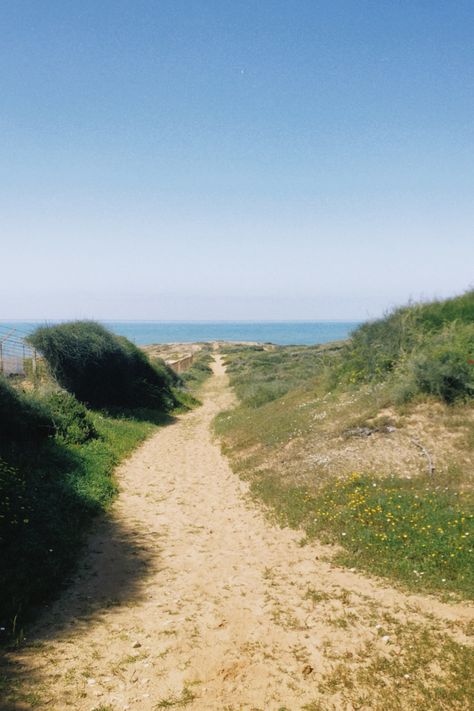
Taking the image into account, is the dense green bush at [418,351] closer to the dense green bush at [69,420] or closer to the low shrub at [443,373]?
the low shrub at [443,373]

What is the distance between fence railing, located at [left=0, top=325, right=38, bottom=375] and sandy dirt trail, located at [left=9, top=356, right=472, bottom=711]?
37.8ft

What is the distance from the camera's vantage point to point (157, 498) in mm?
11516

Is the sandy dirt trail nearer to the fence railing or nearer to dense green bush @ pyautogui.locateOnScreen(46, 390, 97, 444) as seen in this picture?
dense green bush @ pyautogui.locateOnScreen(46, 390, 97, 444)

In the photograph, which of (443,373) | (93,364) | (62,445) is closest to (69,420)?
(62,445)

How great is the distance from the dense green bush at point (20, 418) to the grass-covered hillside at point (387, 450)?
546 centimetres

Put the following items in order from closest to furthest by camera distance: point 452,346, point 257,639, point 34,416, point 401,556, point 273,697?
point 273,697 → point 257,639 → point 401,556 → point 34,416 → point 452,346

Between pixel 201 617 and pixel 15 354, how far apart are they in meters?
16.5

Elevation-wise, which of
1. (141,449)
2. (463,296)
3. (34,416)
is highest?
(463,296)

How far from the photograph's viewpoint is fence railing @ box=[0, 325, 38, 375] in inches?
756

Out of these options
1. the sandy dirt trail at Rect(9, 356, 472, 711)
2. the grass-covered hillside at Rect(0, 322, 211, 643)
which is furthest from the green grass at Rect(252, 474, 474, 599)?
the grass-covered hillside at Rect(0, 322, 211, 643)

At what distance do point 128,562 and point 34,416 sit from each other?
621cm

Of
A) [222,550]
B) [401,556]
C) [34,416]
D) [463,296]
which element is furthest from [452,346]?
[34,416]

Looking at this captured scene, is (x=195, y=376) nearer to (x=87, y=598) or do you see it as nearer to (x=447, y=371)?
(x=447, y=371)

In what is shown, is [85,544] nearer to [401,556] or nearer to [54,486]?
[54,486]
